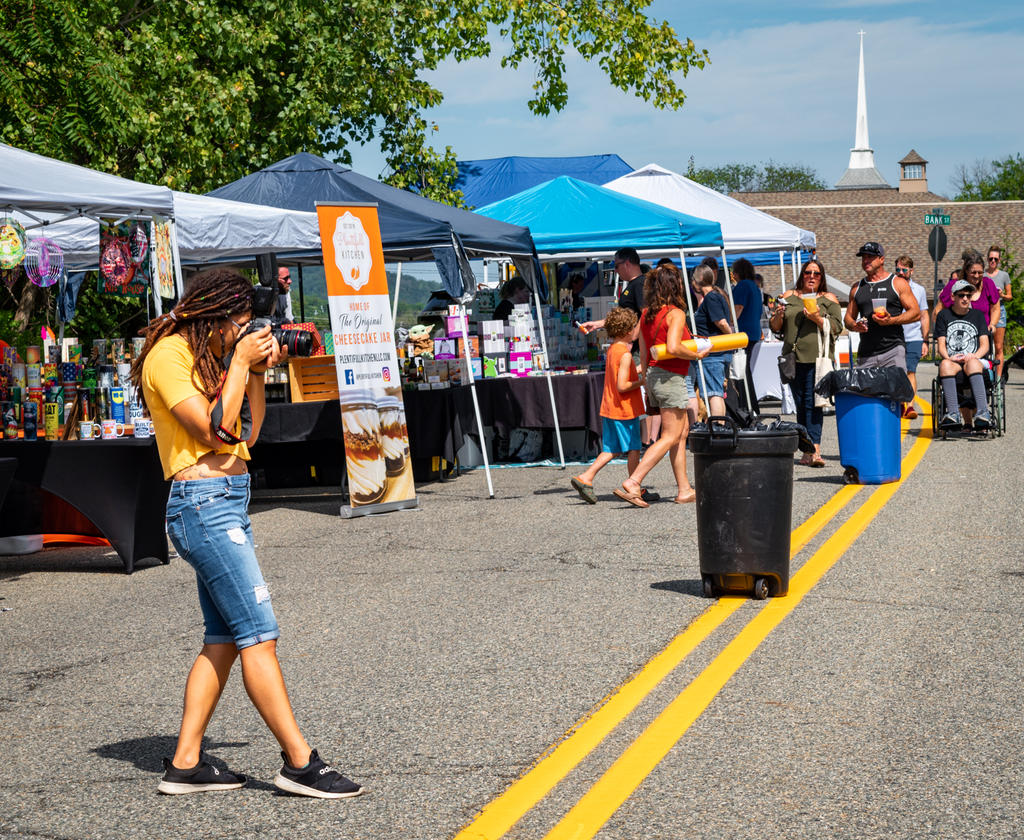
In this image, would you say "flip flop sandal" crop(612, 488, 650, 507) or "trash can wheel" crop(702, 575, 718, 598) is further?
"flip flop sandal" crop(612, 488, 650, 507)

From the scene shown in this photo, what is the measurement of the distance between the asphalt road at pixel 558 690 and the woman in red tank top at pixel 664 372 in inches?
41.9

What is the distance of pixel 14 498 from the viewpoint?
32.7 feet

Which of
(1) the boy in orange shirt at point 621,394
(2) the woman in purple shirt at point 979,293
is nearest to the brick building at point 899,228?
(2) the woman in purple shirt at point 979,293

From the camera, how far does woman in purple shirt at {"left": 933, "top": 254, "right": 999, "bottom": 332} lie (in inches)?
617

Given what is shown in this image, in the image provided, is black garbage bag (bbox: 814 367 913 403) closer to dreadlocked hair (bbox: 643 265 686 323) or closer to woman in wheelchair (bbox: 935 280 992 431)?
dreadlocked hair (bbox: 643 265 686 323)

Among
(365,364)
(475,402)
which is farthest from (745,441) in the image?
(475,402)

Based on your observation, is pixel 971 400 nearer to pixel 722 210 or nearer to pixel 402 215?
pixel 722 210

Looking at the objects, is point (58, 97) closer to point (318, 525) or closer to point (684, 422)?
point (318, 525)

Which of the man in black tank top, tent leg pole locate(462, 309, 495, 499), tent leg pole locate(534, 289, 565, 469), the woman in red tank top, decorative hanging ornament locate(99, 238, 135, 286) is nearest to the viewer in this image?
decorative hanging ornament locate(99, 238, 135, 286)

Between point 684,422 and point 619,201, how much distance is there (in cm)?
524

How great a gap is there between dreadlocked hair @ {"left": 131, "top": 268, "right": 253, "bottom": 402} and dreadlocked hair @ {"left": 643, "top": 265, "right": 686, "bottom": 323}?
6617 mm

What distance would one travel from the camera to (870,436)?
476 inches

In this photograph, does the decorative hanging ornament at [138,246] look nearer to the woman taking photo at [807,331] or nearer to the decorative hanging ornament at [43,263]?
the decorative hanging ornament at [43,263]

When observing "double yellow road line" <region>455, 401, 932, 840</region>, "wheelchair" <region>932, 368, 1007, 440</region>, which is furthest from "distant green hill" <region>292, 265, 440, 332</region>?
Answer: "double yellow road line" <region>455, 401, 932, 840</region>
